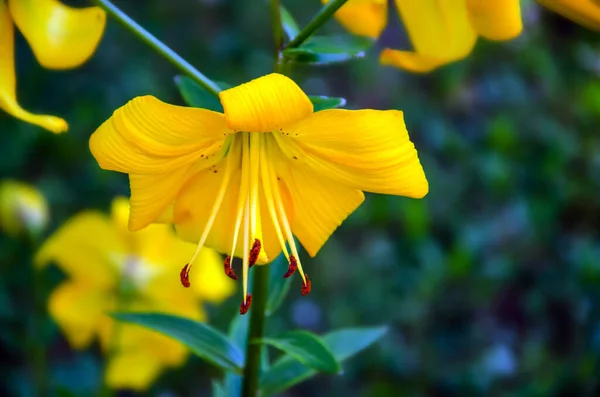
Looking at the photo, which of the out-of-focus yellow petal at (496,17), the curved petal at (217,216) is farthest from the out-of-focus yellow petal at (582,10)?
the curved petal at (217,216)

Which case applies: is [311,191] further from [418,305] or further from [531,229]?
[531,229]

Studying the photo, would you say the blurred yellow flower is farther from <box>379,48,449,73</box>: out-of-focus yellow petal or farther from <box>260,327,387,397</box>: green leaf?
<box>379,48,449,73</box>: out-of-focus yellow petal

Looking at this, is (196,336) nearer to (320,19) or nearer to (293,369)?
(293,369)

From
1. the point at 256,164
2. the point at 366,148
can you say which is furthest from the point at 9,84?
the point at 366,148

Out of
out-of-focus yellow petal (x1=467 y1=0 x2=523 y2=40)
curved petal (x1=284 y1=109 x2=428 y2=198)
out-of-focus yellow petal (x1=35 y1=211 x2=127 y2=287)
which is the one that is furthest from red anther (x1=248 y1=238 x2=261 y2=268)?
out-of-focus yellow petal (x1=35 y1=211 x2=127 y2=287)

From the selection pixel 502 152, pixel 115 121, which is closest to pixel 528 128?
pixel 502 152

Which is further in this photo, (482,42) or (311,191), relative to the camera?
(482,42)
